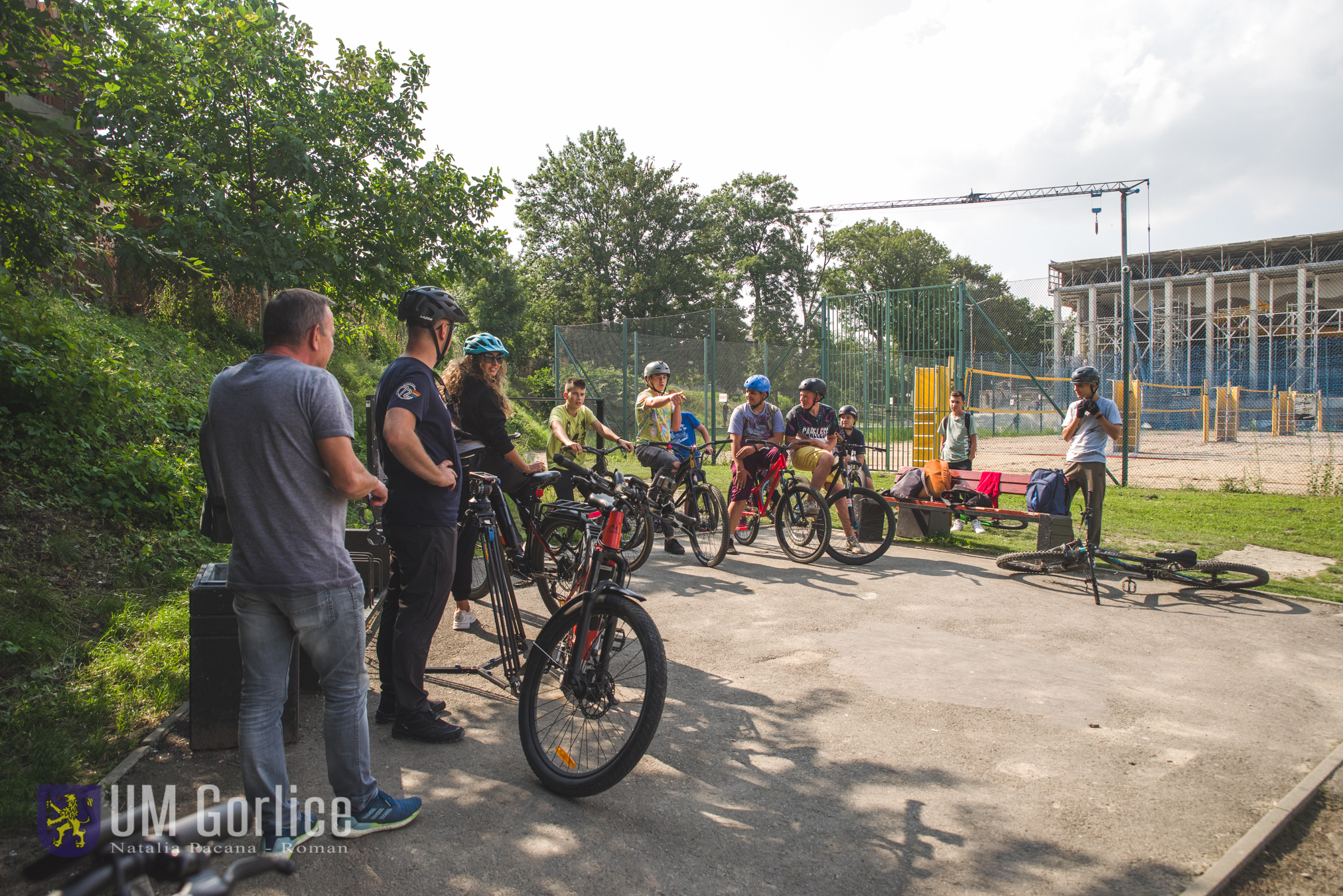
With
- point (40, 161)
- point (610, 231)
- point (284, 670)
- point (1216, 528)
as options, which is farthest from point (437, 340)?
point (610, 231)

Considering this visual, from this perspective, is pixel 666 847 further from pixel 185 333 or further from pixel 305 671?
pixel 185 333

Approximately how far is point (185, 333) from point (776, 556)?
10409mm

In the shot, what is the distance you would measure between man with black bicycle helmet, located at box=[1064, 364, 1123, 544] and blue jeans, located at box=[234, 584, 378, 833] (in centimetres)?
671

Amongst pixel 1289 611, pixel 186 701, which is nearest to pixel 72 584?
pixel 186 701

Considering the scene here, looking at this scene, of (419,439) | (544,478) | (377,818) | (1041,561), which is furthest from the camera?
(1041,561)

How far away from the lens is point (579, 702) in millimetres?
3398

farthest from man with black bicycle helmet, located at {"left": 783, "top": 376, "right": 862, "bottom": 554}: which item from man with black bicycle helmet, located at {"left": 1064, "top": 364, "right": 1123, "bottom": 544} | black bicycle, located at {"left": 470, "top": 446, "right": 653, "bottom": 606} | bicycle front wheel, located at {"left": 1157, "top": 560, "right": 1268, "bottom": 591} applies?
black bicycle, located at {"left": 470, "top": 446, "right": 653, "bottom": 606}

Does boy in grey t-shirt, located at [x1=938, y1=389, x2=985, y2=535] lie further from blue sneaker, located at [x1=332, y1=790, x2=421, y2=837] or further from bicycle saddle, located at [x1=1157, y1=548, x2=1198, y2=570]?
blue sneaker, located at [x1=332, y1=790, x2=421, y2=837]

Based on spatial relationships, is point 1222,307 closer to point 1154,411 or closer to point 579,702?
point 1154,411

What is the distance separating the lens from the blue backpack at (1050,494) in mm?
7836

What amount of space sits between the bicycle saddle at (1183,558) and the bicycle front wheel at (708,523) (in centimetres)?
372

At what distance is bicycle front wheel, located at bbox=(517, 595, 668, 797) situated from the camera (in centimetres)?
322

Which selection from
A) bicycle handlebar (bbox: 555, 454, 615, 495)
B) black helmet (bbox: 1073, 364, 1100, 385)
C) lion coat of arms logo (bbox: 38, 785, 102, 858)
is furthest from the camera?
black helmet (bbox: 1073, 364, 1100, 385)

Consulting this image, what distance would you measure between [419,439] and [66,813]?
1.86 metres
